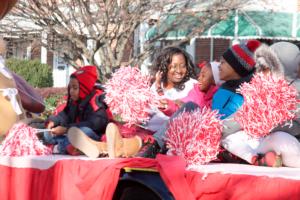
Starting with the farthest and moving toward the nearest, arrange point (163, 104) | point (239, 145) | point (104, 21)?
point (104, 21)
point (163, 104)
point (239, 145)

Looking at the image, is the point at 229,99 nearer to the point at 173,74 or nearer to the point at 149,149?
the point at 149,149

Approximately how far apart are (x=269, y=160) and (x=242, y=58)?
108 cm

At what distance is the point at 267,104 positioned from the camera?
479 centimetres

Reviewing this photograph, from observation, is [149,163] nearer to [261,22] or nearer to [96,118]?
[96,118]

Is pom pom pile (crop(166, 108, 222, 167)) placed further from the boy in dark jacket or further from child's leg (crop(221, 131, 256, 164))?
the boy in dark jacket

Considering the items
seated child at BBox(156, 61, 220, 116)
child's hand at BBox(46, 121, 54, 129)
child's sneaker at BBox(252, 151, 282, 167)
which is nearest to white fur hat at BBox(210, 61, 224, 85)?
seated child at BBox(156, 61, 220, 116)

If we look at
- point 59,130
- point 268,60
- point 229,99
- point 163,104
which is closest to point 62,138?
point 59,130

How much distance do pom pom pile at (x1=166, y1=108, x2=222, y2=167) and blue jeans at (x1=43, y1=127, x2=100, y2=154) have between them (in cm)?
130

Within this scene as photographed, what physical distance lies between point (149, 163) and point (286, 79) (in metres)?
1.27

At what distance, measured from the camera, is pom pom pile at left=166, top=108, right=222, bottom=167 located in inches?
192

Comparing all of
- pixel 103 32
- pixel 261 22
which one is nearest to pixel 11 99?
pixel 103 32

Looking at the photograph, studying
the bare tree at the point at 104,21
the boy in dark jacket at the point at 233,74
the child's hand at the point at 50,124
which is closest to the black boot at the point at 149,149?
the boy in dark jacket at the point at 233,74

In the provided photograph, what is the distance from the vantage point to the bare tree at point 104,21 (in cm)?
1324

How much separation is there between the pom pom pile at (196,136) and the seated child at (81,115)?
134 centimetres
